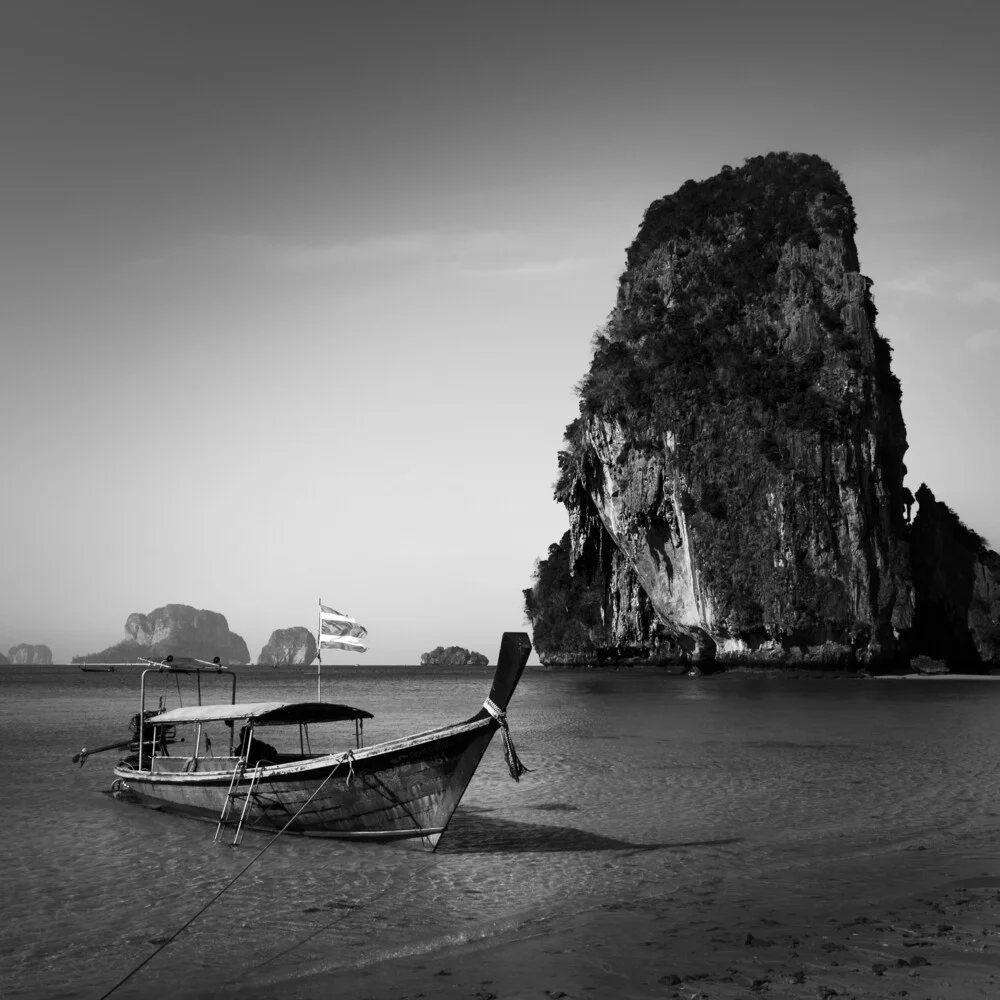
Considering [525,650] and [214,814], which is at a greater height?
[525,650]

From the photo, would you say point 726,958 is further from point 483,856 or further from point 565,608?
point 565,608

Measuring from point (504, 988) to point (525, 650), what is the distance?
4289 millimetres

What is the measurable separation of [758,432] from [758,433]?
0.08m

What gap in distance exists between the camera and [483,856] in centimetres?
1190

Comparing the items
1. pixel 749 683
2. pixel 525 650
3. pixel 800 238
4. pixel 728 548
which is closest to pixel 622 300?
pixel 800 238

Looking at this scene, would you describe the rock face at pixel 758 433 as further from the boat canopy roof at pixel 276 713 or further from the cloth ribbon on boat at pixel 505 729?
the cloth ribbon on boat at pixel 505 729

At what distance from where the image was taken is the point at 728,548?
61.2 m

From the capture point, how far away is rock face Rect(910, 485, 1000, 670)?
222ft

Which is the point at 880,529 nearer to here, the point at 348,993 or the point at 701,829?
the point at 701,829

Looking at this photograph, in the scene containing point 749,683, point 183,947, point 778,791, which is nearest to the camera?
point 183,947

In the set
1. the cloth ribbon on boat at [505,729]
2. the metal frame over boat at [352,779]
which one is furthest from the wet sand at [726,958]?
the metal frame over boat at [352,779]

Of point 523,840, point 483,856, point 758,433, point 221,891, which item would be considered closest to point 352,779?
point 483,856

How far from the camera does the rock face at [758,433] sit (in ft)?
196

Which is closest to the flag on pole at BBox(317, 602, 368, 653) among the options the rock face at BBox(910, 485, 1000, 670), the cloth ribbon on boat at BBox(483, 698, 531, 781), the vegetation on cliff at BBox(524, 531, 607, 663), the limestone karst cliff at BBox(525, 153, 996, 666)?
the cloth ribbon on boat at BBox(483, 698, 531, 781)
